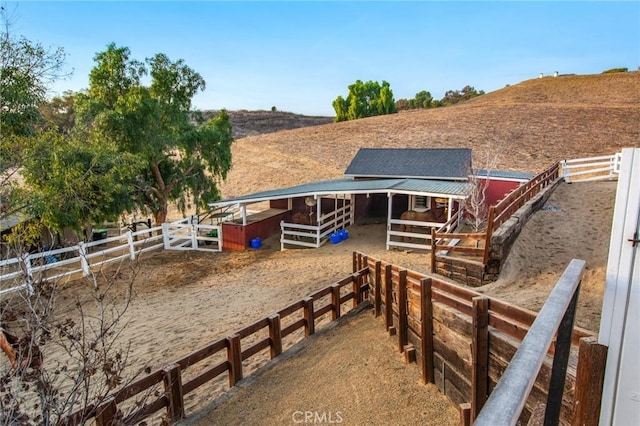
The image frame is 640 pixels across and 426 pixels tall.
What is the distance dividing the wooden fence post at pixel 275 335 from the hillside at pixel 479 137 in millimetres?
23224

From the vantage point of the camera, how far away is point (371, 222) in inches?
694

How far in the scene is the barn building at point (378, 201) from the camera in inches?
527

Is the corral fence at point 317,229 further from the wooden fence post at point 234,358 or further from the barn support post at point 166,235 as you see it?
the wooden fence post at point 234,358

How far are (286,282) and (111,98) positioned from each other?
11659 millimetres

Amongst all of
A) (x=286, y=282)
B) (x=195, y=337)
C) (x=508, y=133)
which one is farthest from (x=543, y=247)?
(x=508, y=133)

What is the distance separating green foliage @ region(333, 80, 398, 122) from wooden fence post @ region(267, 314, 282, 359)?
216 feet

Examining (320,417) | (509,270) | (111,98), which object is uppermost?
(111,98)

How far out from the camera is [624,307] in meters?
1.44

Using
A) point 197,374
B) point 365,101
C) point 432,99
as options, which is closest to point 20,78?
point 197,374

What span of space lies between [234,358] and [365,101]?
6979 centimetres

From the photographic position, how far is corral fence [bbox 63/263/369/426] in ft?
12.1

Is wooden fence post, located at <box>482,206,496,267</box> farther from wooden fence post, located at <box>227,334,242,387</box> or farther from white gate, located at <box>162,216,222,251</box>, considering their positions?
white gate, located at <box>162,216,222,251</box>

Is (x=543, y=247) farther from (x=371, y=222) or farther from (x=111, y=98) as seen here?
(x=111, y=98)

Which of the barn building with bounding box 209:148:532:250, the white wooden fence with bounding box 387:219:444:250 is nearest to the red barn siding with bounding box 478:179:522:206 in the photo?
the barn building with bounding box 209:148:532:250
